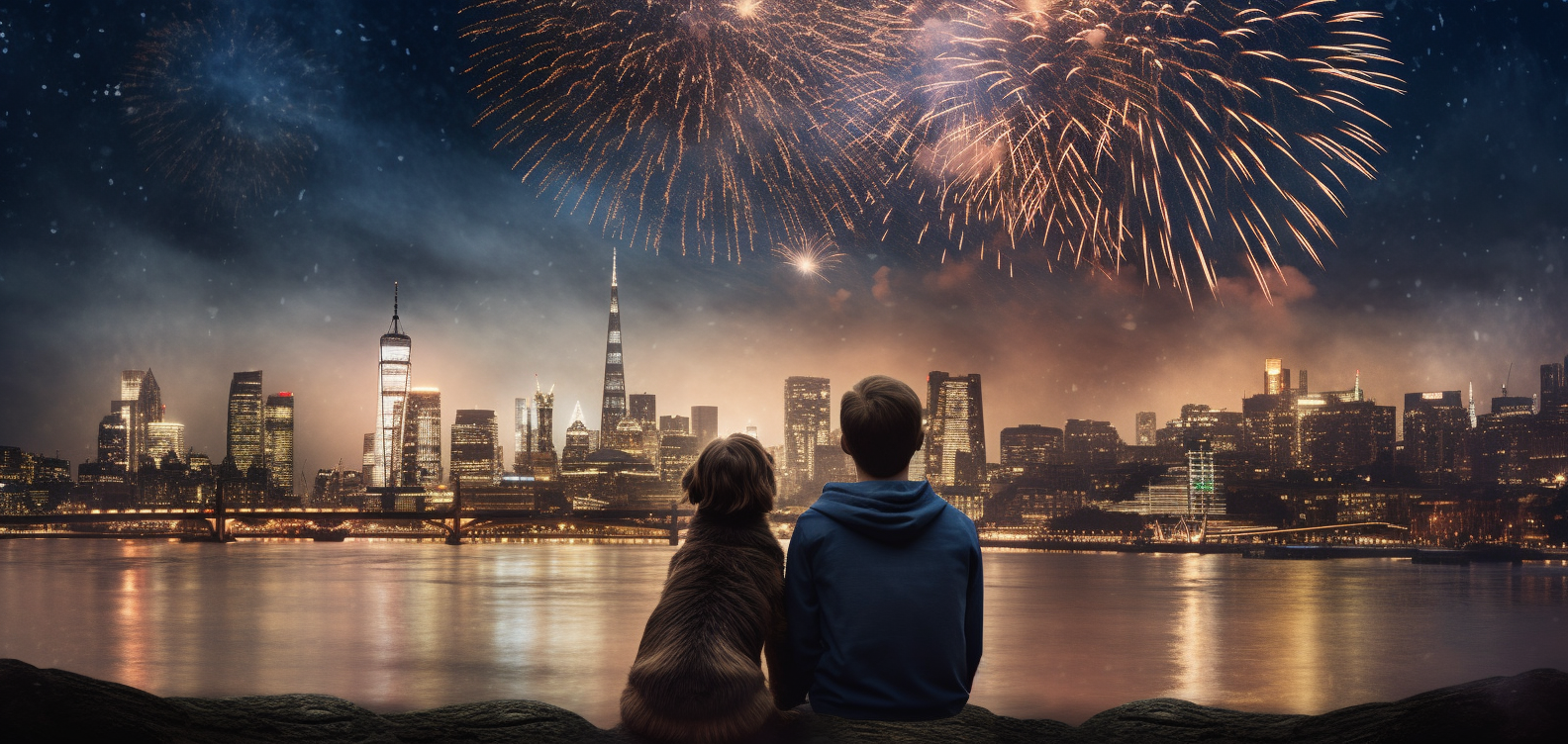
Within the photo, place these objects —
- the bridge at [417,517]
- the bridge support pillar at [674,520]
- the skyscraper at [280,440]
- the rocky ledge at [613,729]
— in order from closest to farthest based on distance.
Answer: the rocky ledge at [613,729] → the bridge at [417,517] → the bridge support pillar at [674,520] → the skyscraper at [280,440]

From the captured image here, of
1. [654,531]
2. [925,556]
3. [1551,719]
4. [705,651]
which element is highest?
[925,556]

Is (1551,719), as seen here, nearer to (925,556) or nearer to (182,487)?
(925,556)

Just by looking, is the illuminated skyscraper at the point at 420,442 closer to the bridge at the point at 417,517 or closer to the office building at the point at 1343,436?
the bridge at the point at 417,517

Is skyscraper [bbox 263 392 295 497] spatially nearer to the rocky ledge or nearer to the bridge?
the bridge

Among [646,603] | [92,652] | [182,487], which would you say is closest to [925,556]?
[92,652]

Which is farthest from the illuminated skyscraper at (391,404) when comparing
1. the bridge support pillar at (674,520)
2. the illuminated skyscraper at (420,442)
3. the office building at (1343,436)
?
the office building at (1343,436)

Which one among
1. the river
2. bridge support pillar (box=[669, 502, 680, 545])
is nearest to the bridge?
bridge support pillar (box=[669, 502, 680, 545])

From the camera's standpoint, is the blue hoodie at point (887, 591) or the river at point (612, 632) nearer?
the blue hoodie at point (887, 591)
